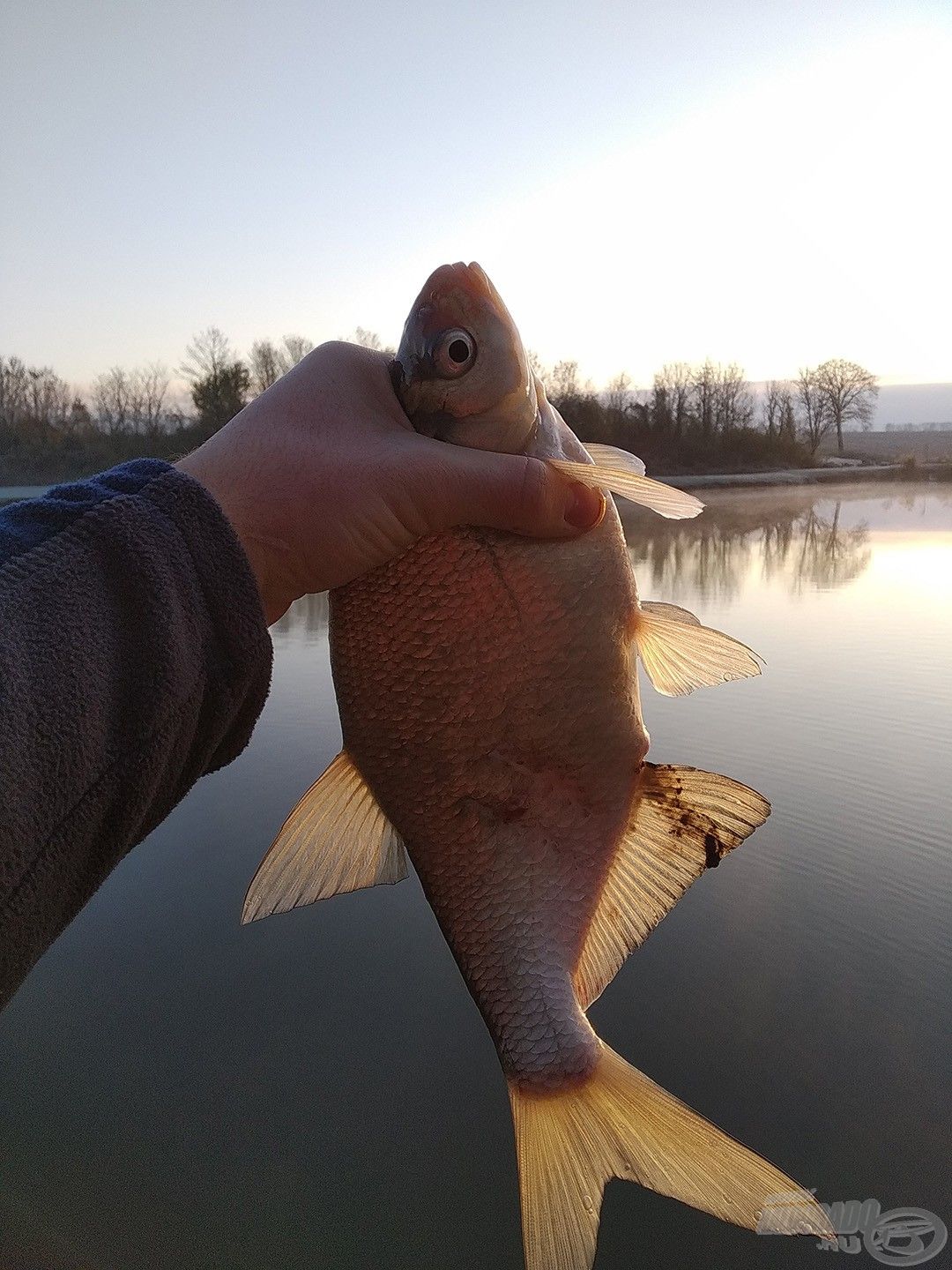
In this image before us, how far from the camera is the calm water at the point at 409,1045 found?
2957 millimetres

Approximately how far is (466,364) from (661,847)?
1.07 meters

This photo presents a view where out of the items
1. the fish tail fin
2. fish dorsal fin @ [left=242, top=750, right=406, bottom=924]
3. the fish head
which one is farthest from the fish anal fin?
the fish tail fin

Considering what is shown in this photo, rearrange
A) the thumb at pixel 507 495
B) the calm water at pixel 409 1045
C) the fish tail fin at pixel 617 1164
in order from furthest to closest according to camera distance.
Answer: the calm water at pixel 409 1045 → the thumb at pixel 507 495 → the fish tail fin at pixel 617 1164

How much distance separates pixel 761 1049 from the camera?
360cm

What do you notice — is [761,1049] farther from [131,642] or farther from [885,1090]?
[131,642]

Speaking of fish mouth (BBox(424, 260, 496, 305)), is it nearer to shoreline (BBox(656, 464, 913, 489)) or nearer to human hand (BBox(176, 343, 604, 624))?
human hand (BBox(176, 343, 604, 624))

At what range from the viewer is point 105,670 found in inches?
46.1

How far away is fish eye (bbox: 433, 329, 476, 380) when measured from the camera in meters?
1.59

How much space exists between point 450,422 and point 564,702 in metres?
0.61

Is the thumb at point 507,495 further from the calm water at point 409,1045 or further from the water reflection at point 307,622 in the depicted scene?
the water reflection at point 307,622

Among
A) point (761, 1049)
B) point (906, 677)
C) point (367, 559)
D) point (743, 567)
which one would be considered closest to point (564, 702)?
point (367, 559)

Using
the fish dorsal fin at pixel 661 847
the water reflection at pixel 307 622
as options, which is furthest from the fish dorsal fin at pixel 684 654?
the water reflection at pixel 307 622

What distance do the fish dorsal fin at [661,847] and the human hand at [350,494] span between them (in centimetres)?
60

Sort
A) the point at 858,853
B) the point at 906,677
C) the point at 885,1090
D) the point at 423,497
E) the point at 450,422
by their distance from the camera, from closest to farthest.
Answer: the point at 423,497
the point at 450,422
the point at 885,1090
the point at 858,853
the point at 906,677
